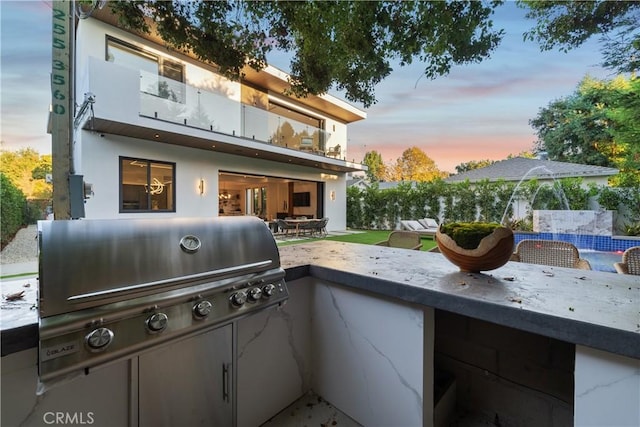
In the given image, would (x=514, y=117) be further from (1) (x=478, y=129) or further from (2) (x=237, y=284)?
(2) (x=237, y=284)

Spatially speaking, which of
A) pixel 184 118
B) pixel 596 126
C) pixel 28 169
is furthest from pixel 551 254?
pixel 596 126

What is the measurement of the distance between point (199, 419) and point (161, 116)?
7.31 meters

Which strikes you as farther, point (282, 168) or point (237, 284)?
point (282, 168)

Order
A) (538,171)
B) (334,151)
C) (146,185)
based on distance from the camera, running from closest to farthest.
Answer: (146,185) → (334,151) → (538,171)

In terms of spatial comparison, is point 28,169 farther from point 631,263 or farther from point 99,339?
point 631,263

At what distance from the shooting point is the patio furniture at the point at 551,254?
2826 millimetres

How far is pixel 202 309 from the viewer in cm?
119

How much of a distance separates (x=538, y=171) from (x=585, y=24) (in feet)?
34.6

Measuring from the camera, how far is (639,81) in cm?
630

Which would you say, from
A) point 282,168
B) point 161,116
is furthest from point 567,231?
point 161,116

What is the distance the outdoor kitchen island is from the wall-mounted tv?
13.4 m

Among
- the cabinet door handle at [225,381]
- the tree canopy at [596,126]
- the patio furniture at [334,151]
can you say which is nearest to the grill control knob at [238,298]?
the cabinet door handle at [225,381]

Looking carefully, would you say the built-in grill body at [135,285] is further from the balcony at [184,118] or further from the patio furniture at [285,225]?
the patio furniture at [285,225]

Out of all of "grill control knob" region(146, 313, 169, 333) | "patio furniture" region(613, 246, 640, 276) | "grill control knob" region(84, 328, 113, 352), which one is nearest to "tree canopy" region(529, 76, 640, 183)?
"patio furniture" region(613, 246, 640, 276)
